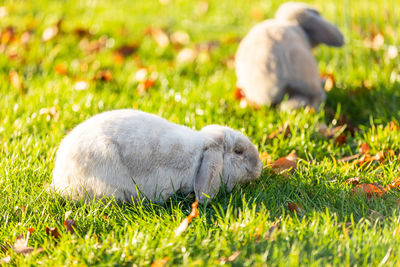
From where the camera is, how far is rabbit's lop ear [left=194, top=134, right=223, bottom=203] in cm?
279

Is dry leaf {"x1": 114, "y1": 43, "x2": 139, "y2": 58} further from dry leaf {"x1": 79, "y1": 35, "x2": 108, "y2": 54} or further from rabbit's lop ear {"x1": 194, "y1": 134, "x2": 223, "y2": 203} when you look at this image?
rabbit's lop ear {"x1": 194, "y1": 134, "x2": 223, "y2": 203}

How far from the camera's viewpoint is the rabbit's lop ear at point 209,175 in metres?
2.79

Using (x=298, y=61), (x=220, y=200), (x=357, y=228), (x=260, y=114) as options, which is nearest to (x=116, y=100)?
(x=260, y=114)

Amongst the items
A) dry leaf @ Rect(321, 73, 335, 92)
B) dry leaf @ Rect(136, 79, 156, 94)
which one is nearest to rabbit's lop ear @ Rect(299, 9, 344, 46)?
dry leaf @ Rect(321, 73, 335, 92)

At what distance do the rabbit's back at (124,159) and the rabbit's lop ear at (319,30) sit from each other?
1.94 meters

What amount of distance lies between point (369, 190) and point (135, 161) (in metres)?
1.31

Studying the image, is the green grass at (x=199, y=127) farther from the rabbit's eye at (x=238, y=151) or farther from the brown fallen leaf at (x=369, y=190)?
the rabbit's eye at (x=238, y=151)

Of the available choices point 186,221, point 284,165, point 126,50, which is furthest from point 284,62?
point 126,50

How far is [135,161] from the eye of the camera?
9.07 ft

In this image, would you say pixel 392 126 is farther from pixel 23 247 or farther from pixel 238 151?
pixel 23 247

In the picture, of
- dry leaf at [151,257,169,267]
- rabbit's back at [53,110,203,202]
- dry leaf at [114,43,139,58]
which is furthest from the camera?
dry leaf at [114,43,139,58]

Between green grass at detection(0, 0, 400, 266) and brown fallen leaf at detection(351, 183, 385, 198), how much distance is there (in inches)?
1.8

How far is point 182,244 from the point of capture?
2385 millimetres

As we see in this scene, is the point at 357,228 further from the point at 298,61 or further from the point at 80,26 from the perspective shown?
the point at 80,26
